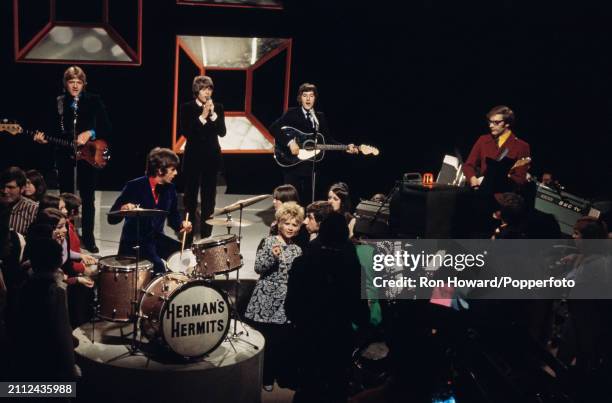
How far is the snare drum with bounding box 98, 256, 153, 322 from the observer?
6000mm

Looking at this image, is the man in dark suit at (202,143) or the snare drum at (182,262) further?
the man in dark suit at (202,143)

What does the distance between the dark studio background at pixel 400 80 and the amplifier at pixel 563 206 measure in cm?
143

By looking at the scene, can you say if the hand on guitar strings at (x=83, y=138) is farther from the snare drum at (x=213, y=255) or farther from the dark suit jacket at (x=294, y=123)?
the snare drum at (x=213, y=255)

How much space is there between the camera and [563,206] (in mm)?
8312

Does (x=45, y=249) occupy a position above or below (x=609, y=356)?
above

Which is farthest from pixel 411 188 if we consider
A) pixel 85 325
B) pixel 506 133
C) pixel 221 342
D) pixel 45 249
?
pixel 45 249

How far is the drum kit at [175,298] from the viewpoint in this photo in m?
5.67

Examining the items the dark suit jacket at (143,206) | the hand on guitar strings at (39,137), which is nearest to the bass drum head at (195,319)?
the dark suit jacket at (143,206)

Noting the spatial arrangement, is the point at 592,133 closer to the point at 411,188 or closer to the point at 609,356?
the point at 411,188

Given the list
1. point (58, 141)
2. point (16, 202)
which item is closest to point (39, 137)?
point (58, 141)

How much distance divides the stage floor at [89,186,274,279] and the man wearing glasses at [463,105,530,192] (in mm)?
2251

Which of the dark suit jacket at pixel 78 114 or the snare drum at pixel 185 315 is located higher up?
the dark suit jacket at pixel 78 114

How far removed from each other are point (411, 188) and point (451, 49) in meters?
3.13

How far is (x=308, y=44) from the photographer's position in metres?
10.4
